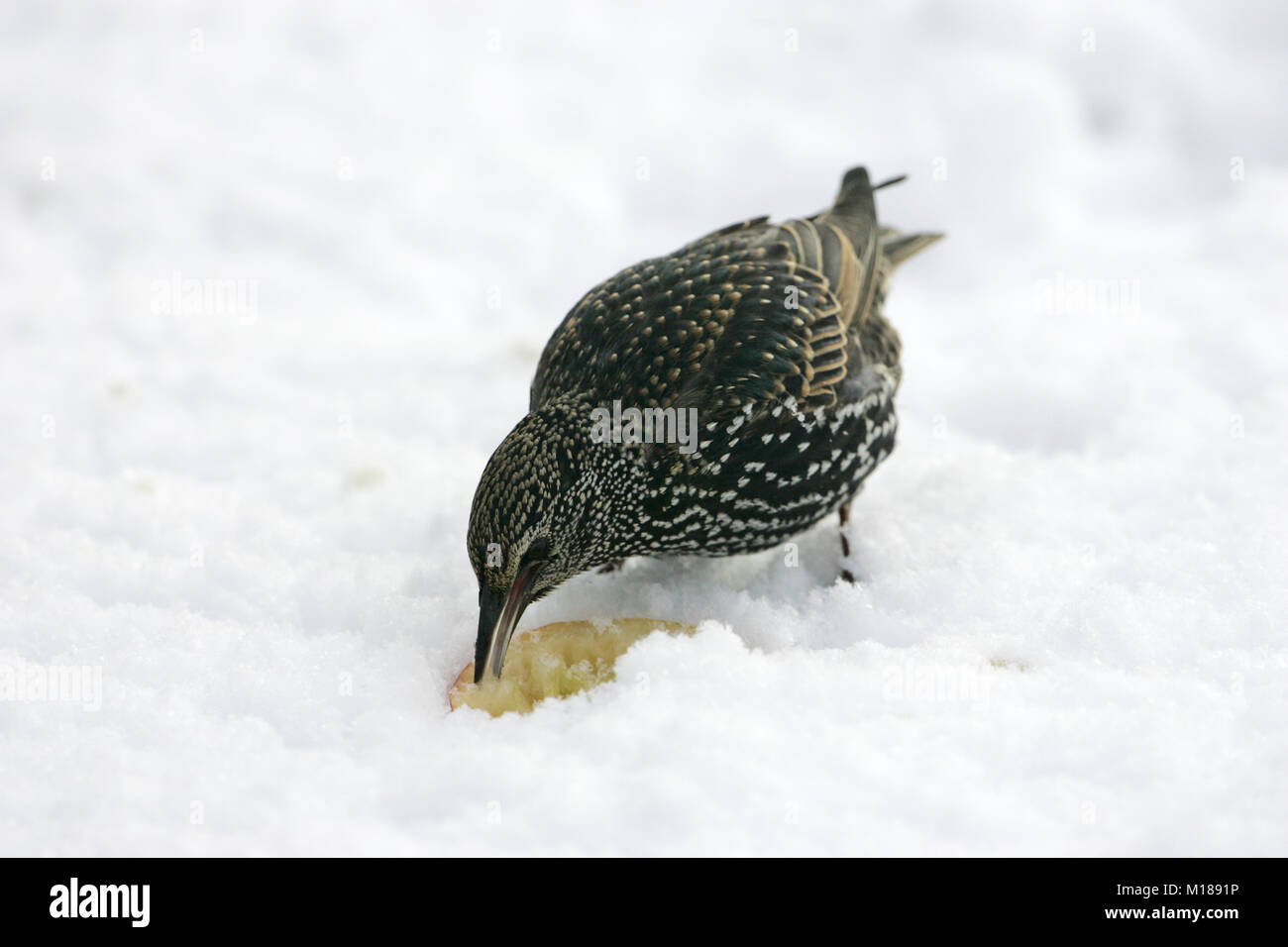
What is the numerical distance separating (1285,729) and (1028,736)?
686mm

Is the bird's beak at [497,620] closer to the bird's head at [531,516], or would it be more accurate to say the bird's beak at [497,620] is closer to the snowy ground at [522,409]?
the bird's head at [531,516]

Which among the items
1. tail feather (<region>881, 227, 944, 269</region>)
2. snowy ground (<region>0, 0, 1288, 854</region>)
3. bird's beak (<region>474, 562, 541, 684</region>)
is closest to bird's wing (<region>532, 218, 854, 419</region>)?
bird's beak (<region>474, 562, 541, 684</region>)

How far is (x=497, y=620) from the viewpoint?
3309 millimetres

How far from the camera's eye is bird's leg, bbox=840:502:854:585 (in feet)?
13.4

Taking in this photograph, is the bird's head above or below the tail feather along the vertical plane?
below

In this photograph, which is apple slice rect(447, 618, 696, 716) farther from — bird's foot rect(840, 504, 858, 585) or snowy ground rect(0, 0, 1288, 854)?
bird's foot rect(840, 504, 858, 585)

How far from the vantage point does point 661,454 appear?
352cm

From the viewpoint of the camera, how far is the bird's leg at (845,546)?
4.09m

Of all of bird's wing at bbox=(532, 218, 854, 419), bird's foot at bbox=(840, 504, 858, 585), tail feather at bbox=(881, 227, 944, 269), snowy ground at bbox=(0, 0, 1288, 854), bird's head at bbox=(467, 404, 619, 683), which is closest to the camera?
snowy ground at bbox=(0, 0, 1288, 854)
